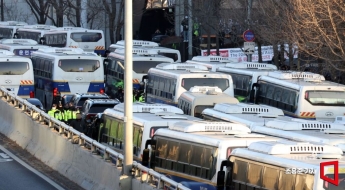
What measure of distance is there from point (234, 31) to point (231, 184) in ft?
98.2

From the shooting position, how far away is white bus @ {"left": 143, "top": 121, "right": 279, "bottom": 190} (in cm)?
1586

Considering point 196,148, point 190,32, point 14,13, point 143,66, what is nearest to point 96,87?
point 143,66

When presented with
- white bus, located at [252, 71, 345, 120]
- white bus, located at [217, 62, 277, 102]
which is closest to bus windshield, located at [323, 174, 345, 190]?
white bus, located at [252, 71, 345, 120]

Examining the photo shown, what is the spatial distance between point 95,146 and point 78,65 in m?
18.2

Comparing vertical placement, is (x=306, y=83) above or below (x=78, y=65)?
above

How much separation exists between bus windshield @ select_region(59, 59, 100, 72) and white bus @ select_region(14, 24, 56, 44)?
1914 centimetres

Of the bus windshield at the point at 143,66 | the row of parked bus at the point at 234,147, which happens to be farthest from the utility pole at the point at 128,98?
the bus windshield at the point at 143,66

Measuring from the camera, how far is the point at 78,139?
69.7ft

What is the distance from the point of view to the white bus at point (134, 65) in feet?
123

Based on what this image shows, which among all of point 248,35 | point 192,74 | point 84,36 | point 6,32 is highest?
point 248,35

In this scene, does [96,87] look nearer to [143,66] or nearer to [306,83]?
[143,66]

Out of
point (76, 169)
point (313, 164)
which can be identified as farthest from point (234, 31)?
point (313, 164)

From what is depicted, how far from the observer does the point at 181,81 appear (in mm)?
29906

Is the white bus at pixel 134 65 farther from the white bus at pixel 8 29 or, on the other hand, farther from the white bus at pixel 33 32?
the white bus at pixel 8 29
